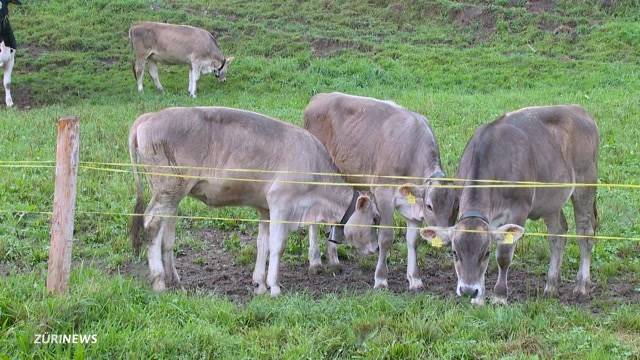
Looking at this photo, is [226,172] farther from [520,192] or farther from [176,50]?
[176,50]

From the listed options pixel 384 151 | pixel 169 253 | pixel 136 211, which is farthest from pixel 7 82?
pixel 384 151

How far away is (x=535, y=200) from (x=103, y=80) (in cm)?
1498

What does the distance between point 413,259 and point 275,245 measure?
1434 millimetres

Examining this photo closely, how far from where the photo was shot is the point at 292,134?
8.29 metres

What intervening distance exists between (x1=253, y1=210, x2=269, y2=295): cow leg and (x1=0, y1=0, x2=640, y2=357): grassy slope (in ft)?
2.31

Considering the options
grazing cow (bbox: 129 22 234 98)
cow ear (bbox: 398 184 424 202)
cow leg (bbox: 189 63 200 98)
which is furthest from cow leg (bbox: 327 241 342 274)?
grazing cow (bbox: 129 22 234 98)

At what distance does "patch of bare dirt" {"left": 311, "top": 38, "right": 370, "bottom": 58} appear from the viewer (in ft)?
73.2

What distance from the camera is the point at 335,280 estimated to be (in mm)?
8555

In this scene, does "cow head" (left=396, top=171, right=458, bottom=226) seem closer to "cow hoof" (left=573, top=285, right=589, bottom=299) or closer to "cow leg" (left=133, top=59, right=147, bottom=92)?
"cow hoof" (left=573, top=285, right=589, bottom=299)

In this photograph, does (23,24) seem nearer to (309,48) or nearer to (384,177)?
(309,48)

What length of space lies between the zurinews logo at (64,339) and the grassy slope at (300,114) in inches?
2.6

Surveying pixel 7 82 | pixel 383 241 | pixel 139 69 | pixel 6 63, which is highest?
pixel 383 241

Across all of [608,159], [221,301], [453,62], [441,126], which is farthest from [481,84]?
[221,301]

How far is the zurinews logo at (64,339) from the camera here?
Answer: 5779 millimetres
